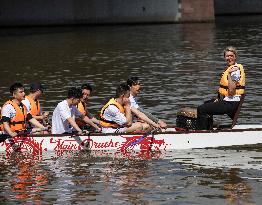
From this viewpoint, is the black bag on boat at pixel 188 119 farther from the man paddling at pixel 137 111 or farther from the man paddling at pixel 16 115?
the man paddling at pixel 16 115

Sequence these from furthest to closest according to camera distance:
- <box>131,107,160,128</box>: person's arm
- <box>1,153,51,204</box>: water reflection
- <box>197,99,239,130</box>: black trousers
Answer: <box>131,107,160,128</box>: person's arm → <box>197,99,239,130</box>: black trousers → <box>1,153,51,204</box>: water reflection

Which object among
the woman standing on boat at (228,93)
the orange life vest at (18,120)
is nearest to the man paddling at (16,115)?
the orange life vest at (18,120)

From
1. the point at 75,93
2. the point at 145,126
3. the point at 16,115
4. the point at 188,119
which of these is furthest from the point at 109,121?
the point at 16,115

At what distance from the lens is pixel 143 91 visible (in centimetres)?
3656

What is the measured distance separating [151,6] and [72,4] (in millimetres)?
6753

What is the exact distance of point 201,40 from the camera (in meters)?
59.8

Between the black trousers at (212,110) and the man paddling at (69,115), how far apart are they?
2813mm

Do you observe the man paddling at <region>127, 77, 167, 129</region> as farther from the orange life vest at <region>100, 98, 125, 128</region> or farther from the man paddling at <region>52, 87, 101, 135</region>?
the man paddling at <region>52, 87, 101, 135</region>

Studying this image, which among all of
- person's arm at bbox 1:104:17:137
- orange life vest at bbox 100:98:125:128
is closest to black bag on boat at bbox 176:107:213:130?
orange life vest at bbox 100:98:125:128

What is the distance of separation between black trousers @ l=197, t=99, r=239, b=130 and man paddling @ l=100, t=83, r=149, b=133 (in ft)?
5.44

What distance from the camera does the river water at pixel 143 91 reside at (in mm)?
19422

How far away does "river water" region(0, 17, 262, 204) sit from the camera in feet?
63.7

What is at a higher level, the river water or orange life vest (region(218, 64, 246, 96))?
orange life vest (region(218, 64, 246, 96))

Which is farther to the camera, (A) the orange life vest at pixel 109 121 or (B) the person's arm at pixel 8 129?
(A) the orange life vest at pixel 109 121
